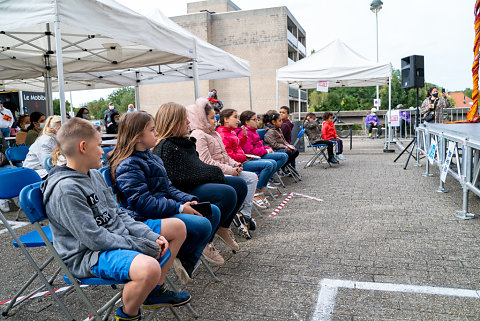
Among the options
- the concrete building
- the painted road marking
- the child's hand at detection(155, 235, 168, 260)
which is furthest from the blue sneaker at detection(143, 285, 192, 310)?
the concrete building

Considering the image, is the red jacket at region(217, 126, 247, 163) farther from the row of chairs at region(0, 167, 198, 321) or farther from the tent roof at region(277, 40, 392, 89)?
the tent roof at region(277, 40, 392, 89)

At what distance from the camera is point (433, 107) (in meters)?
13.5

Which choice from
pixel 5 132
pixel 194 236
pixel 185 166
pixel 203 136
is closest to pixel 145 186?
pixel 194 236

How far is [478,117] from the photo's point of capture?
8.99 meters

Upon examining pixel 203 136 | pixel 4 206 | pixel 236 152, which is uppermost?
pixel 203 136

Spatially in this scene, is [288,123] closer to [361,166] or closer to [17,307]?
[361,166]

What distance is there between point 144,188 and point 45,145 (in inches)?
127

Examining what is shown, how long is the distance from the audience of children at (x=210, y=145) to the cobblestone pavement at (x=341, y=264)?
0.23 m

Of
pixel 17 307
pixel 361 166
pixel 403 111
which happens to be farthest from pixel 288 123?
pixel 403 111

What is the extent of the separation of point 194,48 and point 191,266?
5.37 m

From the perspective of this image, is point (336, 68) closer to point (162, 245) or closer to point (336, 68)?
point (336, 68)

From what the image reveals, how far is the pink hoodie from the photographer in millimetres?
4344

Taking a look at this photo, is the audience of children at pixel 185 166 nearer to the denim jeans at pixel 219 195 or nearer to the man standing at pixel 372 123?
the denim jeans at pixel 219 195

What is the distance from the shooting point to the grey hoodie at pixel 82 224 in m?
2.08
